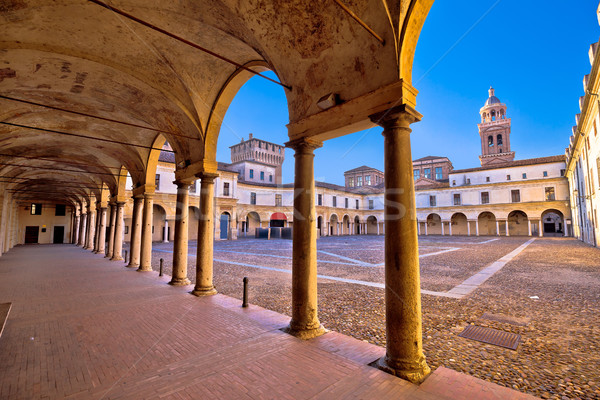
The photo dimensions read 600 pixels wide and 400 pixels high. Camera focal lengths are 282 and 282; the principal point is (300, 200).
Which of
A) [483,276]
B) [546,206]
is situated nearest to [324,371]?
[483,276]

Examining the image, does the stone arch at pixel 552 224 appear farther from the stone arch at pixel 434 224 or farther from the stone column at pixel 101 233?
the stone column at pixel 101 233

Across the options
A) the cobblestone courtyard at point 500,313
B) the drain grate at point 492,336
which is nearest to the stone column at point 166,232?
the cobblestone courtyard at point 500,313

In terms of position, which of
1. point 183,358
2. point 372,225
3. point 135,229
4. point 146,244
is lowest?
point 183,358

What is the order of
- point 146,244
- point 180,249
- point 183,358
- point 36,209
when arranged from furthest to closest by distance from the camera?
point 36,209
point 146,244
point 180,249
point 183,358

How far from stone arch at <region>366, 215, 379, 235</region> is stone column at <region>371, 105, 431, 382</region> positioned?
5489cm

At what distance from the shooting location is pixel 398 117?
355cm

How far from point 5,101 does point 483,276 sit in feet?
51.2

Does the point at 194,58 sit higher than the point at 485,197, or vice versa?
the point at 194,58

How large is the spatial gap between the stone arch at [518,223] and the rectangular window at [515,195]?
2.32m

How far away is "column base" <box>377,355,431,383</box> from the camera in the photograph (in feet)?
10.6

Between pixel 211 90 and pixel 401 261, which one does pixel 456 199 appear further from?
pixel 401 261

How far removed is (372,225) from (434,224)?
12.2 meters

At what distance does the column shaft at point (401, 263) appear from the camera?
11.1 ft

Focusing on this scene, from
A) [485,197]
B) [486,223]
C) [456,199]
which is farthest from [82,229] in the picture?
[486,223]
